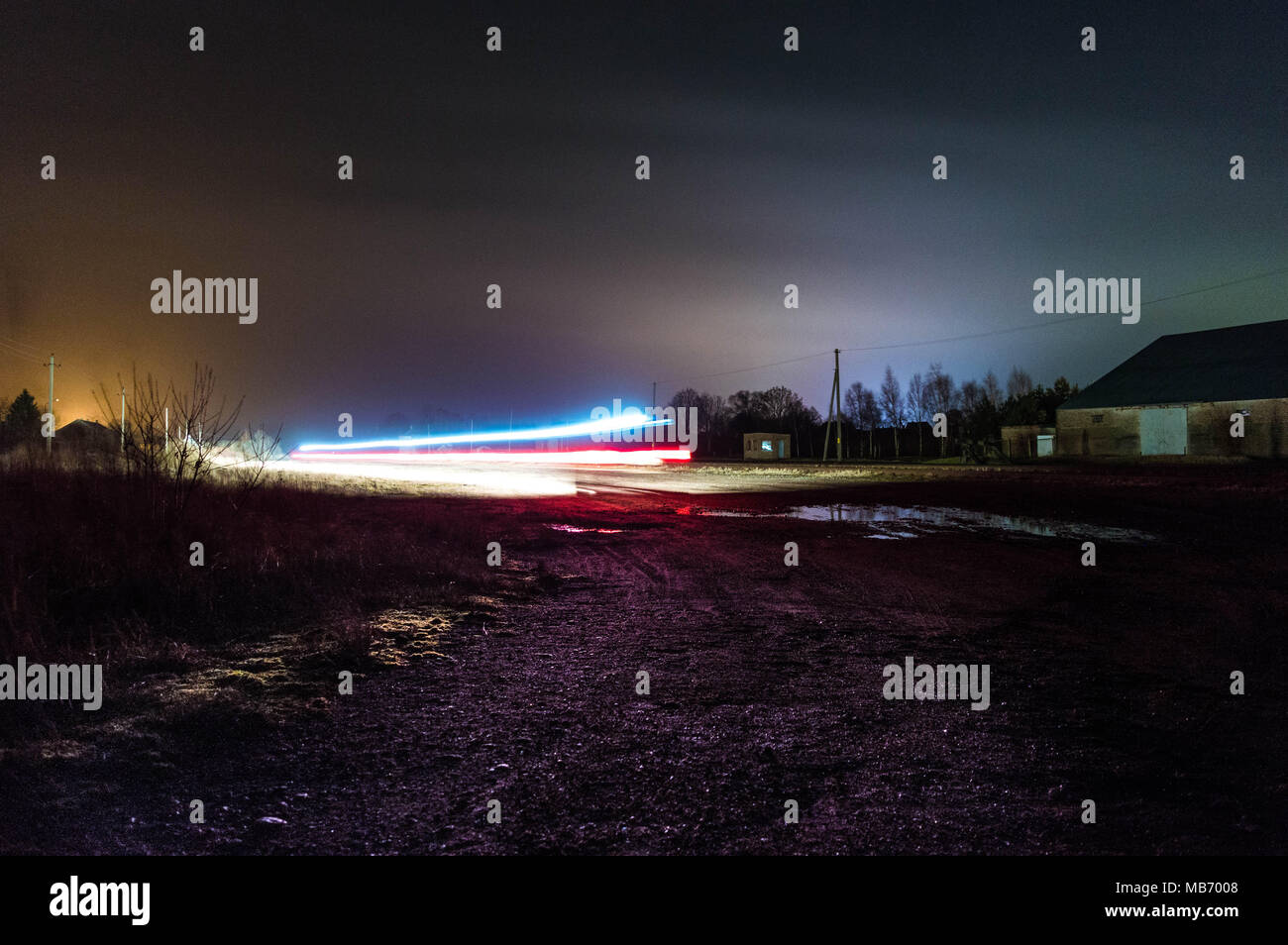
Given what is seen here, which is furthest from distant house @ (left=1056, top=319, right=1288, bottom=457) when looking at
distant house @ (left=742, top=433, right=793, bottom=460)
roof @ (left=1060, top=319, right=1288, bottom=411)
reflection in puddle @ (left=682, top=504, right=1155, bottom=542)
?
reflection in puddle @ (left=682, top=504, right=1155, bottom=542)

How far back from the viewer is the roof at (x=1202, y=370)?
40.5m

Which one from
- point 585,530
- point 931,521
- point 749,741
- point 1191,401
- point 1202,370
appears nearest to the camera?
point 749,741

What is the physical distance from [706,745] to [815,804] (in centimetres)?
97

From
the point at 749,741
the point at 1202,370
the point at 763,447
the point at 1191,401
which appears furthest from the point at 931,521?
the point at 763,447

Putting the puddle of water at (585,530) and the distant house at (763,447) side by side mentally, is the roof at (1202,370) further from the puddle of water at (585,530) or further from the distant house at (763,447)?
the puddle of water at (585,530)

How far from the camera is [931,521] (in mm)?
17391

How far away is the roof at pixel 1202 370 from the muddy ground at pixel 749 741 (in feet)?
130

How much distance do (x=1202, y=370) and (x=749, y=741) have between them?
51627mm

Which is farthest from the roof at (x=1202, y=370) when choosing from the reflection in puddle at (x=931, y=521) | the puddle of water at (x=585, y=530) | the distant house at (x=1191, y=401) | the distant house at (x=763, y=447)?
the puddle of water at (x=585, y=530)

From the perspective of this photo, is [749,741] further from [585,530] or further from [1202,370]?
[1202,370]

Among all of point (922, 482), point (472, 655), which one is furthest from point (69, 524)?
point (922, 482)

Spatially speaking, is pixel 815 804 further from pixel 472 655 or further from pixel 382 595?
pixel 382 595

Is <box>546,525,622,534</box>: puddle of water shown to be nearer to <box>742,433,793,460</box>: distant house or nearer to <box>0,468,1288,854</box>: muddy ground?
<box>0,468,1288,854</box>: muddy ground
